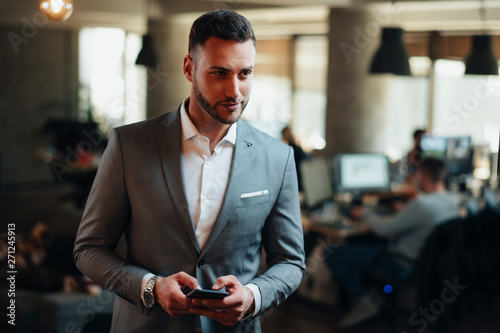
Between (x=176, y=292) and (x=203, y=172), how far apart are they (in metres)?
0.37

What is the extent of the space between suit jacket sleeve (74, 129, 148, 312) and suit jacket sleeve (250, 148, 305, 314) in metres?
0.38

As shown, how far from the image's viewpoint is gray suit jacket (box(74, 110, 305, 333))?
1.47 metres

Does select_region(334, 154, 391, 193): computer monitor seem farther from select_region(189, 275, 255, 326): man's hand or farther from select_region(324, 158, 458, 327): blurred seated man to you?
select_region(189, 275, 255, 326): man's hand

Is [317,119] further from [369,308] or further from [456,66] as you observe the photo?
[369,308]

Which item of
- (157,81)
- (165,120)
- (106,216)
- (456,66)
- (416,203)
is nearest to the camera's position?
(106,216)

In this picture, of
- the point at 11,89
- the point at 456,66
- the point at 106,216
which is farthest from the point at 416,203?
the point at 11,89

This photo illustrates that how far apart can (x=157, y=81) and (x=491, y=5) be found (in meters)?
4.94

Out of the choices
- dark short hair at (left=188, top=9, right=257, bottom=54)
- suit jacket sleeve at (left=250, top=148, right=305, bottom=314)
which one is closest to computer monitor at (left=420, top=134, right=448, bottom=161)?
suit jacket sleeve at (left=250, top=148, right=305, bottom=314)

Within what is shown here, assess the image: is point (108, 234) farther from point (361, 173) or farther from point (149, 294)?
point (361, 173)

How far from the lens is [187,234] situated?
1.50m

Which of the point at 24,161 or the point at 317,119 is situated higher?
the point at 317,119

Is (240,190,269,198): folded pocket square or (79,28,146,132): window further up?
(79,28,146,132): window

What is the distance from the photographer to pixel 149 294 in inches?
56.2

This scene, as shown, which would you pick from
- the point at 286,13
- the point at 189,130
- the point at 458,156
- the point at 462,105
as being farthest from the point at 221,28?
the point at 462,105
